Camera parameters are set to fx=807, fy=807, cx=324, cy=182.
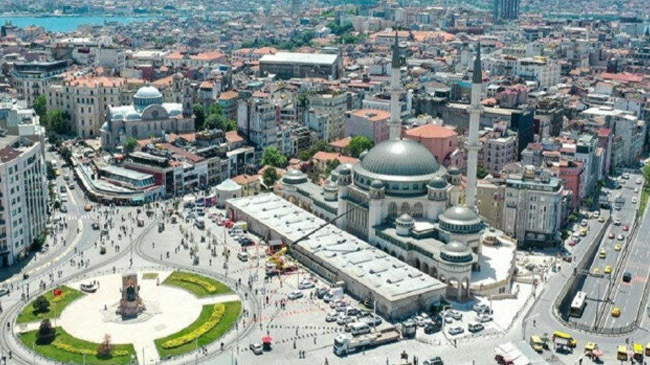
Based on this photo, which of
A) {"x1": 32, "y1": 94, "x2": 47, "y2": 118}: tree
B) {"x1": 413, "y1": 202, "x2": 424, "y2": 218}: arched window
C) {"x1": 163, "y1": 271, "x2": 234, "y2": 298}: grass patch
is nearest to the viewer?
{"x1": 163, "y1": 271, "x2": 234, "y2": 298}: grass patch

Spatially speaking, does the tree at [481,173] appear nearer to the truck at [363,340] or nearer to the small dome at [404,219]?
the small dome at [404,219]

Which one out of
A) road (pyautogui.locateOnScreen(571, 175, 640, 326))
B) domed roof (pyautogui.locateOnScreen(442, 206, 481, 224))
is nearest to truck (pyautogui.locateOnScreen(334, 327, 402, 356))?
domed roof (pyautogui.locateOnScreen(442, 206, 481, 224))

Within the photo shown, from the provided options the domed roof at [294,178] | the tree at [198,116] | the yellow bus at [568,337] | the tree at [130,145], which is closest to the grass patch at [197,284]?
the domed roof at [294,178]

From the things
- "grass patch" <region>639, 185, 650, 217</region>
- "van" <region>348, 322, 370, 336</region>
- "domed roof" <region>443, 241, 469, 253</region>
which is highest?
"domed roof" <region>443, 241, 469, 253</region>

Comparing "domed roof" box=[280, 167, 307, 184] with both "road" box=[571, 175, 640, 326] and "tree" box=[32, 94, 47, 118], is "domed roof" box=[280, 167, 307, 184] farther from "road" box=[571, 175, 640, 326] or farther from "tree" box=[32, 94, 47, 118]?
"tree" box=[32, 94, 47, 118]

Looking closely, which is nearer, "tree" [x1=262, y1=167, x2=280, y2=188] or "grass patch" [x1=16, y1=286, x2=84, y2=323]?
"grass patch" [x1=16, y1=286, x2=84, y2=323]

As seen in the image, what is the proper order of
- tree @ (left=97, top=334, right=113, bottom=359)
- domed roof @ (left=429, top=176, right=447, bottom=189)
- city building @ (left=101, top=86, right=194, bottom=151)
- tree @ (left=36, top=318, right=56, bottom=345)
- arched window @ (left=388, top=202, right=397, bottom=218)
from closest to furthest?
tree @ (left=97, top=334, right=113, bottom=359), tree @ (left=36, top=318, right=56, bottom=345), domed roof @ (left=429, top=176, right=447, bottom=189), arched window @ (left=388, top=202, right=397, bottom=218), city building @ (left=101, top=86, right=194, bottom=151)
